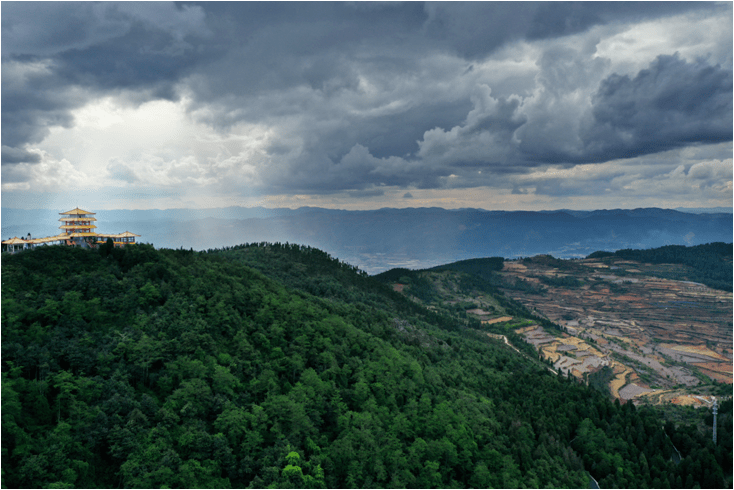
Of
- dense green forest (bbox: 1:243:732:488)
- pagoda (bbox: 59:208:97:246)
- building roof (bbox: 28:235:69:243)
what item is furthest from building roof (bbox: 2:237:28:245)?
dense green forest (bbox: 1:243:732:488)

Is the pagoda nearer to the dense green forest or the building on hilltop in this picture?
the building on hilltop

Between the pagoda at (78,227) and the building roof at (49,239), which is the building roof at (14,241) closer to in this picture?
the building roof at (49,239)

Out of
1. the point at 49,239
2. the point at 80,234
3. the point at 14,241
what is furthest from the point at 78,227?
the point at 14,241

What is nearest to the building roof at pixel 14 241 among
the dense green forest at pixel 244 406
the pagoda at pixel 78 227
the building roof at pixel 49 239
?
the building roof at pixel 49 239

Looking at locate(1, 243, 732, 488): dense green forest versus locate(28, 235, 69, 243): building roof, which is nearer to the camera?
locate(1, 243, 732, 488): dense green forest

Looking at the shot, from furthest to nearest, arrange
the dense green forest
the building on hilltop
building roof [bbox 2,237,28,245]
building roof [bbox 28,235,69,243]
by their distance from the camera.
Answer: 1. the building on hilltop
2. building roof [bbox 28,235,69,243]
3. building roof [bbox 2,237,28,245]
4. the dense green forest

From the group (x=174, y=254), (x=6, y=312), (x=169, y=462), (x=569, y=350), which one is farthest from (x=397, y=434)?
(x=569, y=350)

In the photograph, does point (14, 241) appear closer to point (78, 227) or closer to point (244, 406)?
point (78, 227)

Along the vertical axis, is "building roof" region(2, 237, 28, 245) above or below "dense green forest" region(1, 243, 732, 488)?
above

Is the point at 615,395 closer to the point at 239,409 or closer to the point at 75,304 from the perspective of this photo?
the point at 239,409
